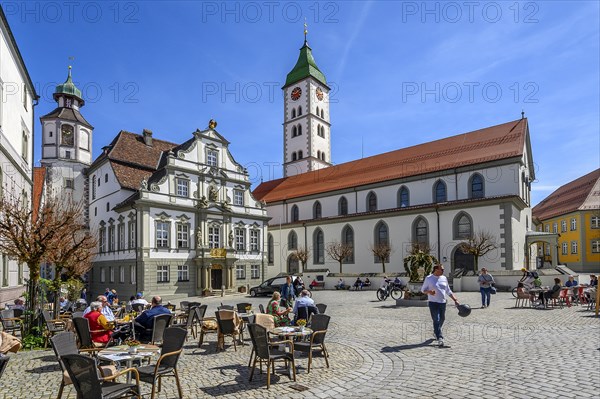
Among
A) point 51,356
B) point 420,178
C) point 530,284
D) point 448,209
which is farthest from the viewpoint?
point 420,178

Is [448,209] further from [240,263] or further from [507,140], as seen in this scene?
[240,263]

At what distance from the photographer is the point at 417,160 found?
42156mm

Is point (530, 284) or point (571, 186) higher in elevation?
point (571, 186)

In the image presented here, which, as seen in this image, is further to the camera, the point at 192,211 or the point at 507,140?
the point at 507,140

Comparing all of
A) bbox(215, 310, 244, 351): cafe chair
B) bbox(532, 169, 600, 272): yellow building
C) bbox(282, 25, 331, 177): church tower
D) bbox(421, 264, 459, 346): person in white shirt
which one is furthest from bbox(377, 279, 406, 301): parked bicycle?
bbox(282, 25, 331, 177): church tower

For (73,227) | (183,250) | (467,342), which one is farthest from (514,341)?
(183,250)

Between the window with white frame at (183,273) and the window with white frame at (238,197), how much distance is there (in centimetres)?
748

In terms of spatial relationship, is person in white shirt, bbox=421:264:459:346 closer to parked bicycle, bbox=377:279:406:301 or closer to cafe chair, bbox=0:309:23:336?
cafe chair, bbox=0:309:23:336

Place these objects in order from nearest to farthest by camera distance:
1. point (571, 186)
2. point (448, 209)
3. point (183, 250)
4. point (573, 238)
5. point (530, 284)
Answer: point (530, 284), point (183, 250), point (448, 209), point (573, 238), point (571, 186)

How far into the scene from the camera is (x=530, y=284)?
69.2ft

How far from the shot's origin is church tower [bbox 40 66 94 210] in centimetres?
4181

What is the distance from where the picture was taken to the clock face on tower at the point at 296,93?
213 ft

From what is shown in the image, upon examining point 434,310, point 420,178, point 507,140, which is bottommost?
point 434,310

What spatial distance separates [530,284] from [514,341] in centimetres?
1188
